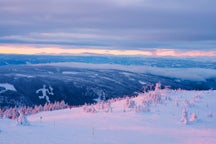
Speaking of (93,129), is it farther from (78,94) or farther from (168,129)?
(78,94)

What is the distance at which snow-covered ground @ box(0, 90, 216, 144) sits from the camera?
17.7 m

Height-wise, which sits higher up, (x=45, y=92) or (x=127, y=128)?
(x=127, y=128)

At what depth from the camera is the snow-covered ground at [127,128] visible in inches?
696

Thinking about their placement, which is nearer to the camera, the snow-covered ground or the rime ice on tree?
the snow-covered ground

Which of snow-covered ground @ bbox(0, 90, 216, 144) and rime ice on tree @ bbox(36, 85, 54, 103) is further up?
snow-covered ground @ bbox(0, 90, 216, 144)

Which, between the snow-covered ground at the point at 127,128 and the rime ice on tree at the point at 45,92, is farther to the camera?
the rime ice on tree at the point at 45,92

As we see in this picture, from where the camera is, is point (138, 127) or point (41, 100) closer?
point (138, 127)

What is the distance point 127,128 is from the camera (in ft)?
69.7

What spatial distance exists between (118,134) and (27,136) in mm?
4683

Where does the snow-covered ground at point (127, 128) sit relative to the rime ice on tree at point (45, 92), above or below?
above

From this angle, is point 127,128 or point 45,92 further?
point 45,92

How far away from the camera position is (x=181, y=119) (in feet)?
77.9

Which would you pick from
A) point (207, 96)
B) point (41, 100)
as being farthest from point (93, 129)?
point (41, 100)

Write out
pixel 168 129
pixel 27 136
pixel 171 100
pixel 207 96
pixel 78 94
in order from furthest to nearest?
pixel 78 94, pixel 207 96, pixel 171 100, pixel 168 129, pixel 27 136
